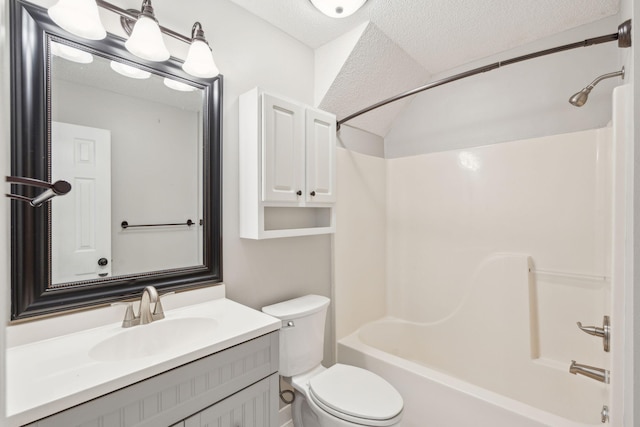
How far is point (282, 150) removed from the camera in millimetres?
1590

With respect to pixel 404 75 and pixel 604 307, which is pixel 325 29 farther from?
pixel 604 307

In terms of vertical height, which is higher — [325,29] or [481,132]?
[325,29]

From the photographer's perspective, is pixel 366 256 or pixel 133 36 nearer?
pixel 133 36

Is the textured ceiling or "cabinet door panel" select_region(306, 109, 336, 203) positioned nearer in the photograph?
the textured ceiling

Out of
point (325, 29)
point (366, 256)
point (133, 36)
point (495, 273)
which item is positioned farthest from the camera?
point (366, 256)

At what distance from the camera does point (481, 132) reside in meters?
2.18

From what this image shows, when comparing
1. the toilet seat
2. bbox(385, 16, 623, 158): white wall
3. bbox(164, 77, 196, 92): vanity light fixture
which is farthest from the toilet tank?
bbox(385, 16, 623, 158): white wall

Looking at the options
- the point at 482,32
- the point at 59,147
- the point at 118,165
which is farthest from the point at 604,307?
the point at 59,147

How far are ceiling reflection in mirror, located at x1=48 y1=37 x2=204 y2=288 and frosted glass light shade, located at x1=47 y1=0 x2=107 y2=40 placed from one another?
93mm

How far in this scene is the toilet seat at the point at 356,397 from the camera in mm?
1288

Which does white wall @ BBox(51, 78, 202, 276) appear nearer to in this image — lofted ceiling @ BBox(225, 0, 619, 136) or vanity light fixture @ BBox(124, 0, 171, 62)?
vanity light fixture @ BBox(124, 0, 171, 62)

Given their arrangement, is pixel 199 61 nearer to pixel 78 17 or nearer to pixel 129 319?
pixel 78 17

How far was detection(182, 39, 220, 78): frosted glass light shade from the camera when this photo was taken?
51.2 inches

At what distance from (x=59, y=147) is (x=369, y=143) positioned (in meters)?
2.05
